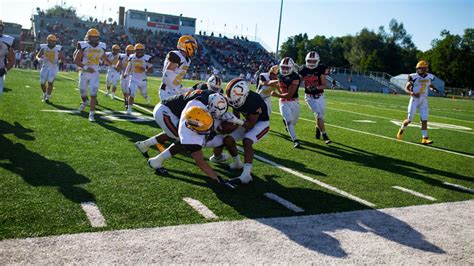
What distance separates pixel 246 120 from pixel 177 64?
8.73ft

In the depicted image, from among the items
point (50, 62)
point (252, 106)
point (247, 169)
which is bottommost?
point (247, 169)

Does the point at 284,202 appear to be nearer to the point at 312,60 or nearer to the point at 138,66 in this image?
the point at 312,60

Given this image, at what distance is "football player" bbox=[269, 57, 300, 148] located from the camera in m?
8.12

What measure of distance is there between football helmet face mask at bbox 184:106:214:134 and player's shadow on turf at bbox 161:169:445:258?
0.76 m

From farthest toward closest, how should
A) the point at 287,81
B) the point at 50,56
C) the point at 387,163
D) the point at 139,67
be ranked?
the point at 50,56
the point at 139,67
the point at 287,81
the point at 387,163

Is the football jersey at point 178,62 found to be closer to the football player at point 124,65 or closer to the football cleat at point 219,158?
the football cleat at point 219,158

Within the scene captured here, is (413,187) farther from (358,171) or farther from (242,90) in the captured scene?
(242,90)

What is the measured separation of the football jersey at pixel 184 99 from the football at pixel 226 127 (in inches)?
22.3

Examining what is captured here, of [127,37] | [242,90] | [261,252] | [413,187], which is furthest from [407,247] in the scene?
[127,37]

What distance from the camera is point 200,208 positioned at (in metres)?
4.34

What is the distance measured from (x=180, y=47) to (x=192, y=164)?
2.71m

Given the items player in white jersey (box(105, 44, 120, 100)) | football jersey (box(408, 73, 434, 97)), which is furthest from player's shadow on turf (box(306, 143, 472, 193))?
player in white jersey (box(105, 44, 120, 100))

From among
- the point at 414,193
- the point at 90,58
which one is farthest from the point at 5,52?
the point at 414,193

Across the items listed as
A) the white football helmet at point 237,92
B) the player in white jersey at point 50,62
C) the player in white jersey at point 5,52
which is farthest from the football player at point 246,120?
the player in white jersey at point 50,62
